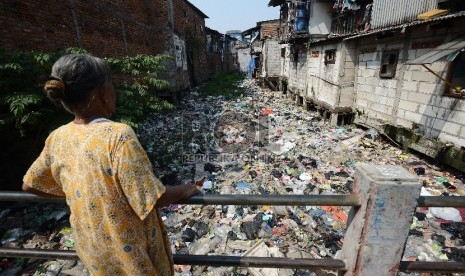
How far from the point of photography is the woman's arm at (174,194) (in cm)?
118

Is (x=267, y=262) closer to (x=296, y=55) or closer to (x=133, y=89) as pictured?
(x=133, y=89)

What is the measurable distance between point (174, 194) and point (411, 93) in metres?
8.09

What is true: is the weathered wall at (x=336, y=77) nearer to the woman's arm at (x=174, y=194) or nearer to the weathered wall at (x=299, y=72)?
the weathered wall at (x=299, y=72)

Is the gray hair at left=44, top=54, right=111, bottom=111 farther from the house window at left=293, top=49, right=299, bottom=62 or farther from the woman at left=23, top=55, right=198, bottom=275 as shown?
the house window at left=293, top=49, right=299, bottom=62

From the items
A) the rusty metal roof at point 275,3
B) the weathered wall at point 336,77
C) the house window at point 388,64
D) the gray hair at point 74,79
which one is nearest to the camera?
the gray hair at point 74,79

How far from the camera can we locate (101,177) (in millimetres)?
1135

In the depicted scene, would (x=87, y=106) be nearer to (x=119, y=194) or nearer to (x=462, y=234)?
(x=119, y=194)

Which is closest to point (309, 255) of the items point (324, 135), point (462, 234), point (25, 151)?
point (462, 234)

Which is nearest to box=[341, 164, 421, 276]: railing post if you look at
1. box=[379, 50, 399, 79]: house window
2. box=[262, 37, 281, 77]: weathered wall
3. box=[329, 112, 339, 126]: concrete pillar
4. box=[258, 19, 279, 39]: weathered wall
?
box=[379, 50, 399, 79]: house window

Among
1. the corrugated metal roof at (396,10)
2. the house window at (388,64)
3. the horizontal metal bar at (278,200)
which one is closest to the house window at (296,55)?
the corrugated metal roof at (396,10)

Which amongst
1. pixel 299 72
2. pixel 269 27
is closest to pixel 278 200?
pixel 299 72

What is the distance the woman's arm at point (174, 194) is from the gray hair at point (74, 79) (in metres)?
0.57

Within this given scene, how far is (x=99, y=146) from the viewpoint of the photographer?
110cm

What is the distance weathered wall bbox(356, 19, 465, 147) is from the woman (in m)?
7.19
